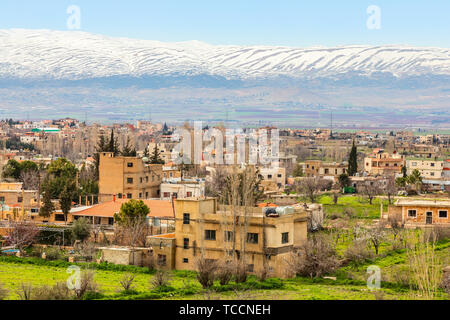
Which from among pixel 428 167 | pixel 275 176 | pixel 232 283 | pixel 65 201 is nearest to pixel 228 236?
pixel 232 283

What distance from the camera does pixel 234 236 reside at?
1998 cm

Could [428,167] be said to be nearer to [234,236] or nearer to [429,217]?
[429,217]

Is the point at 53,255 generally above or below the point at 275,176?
below

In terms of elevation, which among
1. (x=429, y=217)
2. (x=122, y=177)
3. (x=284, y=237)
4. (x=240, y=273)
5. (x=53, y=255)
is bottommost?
(x=53, y=255)

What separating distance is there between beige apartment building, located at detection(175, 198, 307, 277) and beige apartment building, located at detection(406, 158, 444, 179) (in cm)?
3151

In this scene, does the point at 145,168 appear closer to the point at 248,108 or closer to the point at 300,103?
the point at 248,108

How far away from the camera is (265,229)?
19.8 metres

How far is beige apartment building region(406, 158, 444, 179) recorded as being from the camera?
51.0 metres

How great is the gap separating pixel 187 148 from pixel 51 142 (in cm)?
2765

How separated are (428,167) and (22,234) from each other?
3351 cm

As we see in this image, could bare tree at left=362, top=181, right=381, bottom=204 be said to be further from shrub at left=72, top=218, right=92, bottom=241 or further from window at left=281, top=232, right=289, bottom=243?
window at left=281, top=232, right=289, bottom=243

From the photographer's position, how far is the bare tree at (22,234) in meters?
24.5
